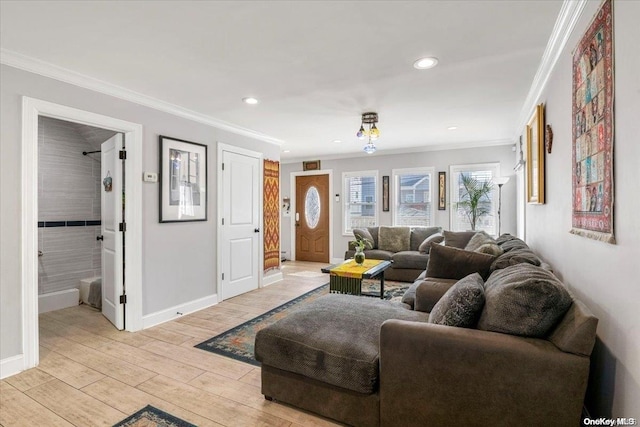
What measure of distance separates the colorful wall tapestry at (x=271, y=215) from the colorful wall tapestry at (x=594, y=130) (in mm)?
4242

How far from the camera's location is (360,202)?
706 cm

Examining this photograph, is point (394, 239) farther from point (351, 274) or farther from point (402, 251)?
point (351, 274)

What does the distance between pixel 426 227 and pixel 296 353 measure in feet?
15.9

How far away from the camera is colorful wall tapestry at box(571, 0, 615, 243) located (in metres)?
1.36

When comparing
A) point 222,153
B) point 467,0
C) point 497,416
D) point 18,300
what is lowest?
point 497,416

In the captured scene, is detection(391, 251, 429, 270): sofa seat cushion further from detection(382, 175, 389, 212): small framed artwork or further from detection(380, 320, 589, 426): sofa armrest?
detection(380, 320, 589, 426): sofa armrest

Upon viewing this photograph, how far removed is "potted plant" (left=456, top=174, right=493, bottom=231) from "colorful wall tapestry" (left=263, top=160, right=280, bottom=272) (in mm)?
3473

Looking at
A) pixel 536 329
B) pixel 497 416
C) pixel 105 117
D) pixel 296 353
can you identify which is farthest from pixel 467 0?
pixel 105 117

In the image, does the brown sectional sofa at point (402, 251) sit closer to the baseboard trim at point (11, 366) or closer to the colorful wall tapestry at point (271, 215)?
the colorful wall tapestry at point (271, 215)

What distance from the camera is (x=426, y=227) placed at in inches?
241

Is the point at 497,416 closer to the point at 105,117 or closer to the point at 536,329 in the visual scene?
the point at 536,329

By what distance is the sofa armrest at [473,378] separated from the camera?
1.32 metres

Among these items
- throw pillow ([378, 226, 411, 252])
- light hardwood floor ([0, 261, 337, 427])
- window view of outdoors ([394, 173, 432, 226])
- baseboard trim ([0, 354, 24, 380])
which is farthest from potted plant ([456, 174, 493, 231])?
baseboard trim ([0, 354, 24, 380])

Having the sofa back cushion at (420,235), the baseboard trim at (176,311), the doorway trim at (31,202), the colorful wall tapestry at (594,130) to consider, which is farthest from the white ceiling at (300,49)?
the sofa back cushion at (420,235)
